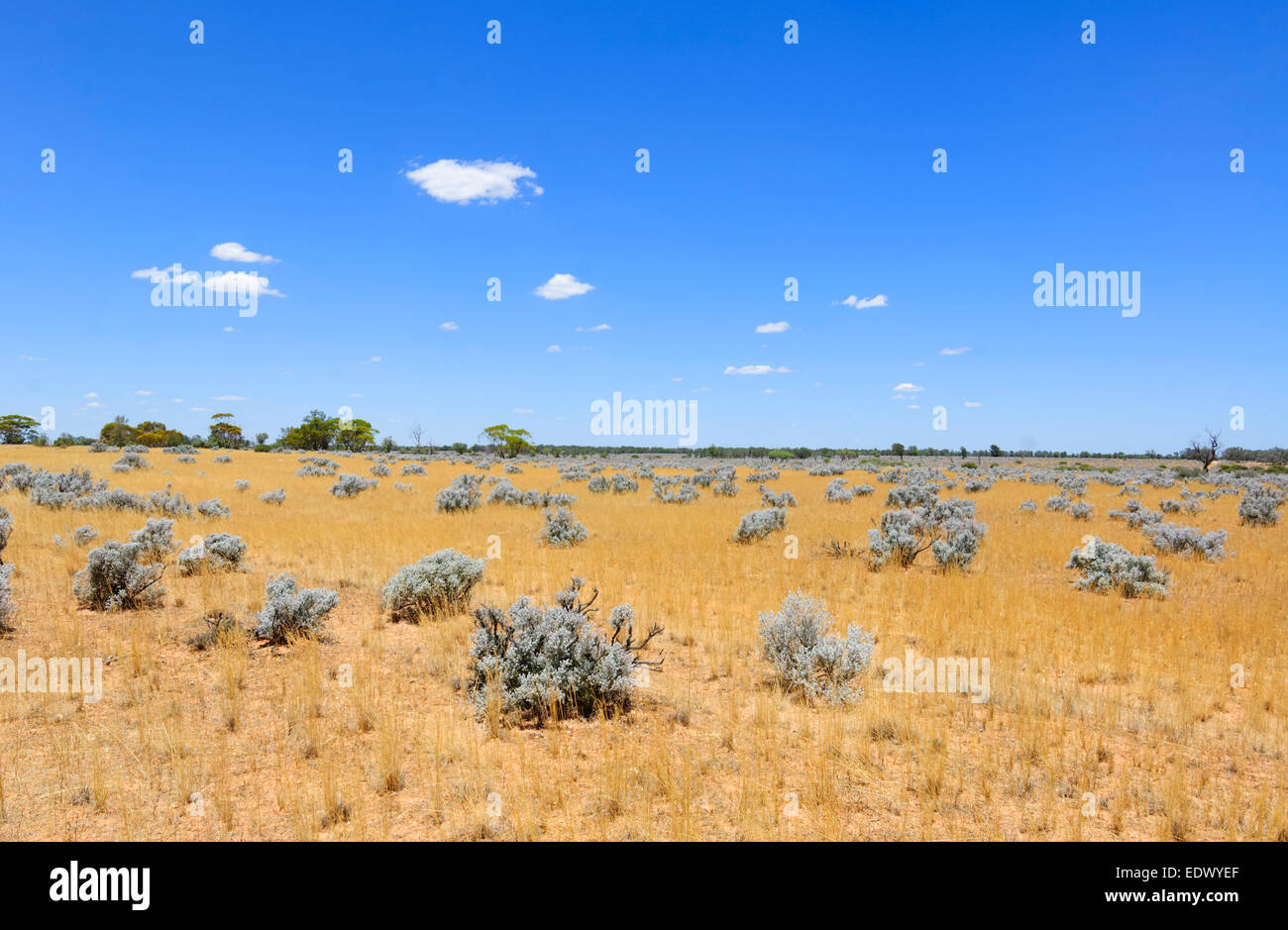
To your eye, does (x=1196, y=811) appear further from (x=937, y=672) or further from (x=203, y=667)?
(x=203, y=667)

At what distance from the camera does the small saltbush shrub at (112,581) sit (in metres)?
7.46

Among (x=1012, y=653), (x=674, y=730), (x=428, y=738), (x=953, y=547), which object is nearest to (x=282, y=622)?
(x=428, y=738)

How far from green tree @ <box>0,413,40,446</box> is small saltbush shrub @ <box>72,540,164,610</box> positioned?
75.9m

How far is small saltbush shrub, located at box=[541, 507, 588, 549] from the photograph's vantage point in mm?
13164

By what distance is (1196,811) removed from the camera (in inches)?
150

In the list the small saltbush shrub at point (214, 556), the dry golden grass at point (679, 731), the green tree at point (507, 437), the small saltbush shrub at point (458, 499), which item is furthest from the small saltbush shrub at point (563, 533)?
the green tree at point (507, 437)

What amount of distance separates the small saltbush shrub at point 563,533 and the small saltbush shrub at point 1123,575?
32.1 feet

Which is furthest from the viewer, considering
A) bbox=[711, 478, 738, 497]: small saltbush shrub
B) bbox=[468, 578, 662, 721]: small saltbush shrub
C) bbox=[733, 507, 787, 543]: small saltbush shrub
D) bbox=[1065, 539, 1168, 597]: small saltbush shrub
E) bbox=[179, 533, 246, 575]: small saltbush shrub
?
bbox=[711, 478, 738, 497]: small saltbush shrub

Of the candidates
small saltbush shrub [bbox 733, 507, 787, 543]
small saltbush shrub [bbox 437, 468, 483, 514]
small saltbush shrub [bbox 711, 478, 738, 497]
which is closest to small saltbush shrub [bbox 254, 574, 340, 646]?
small saltbush shrub [bbox 733, 507, 787, 543]

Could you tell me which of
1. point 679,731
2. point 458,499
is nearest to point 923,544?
point 679,731

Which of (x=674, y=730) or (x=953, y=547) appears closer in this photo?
(x=674, y=730)

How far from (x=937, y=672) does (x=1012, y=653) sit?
1.49 m
